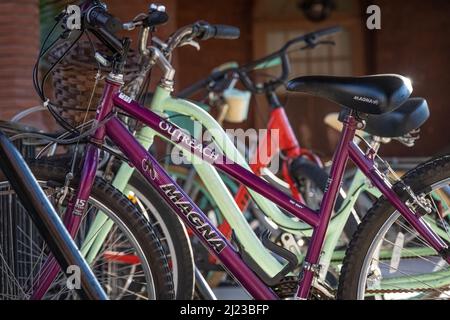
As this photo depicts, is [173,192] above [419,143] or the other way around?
the other way around

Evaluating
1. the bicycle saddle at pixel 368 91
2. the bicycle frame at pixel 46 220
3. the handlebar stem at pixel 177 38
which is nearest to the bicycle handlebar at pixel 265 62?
the handlebar stem at pixel 177 38

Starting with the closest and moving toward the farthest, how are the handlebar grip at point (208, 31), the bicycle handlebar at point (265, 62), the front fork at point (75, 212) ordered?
the front fork at point (75, 212), the handlebar grip at point (208, 31), the bicycle handlebar at point (265, 62)

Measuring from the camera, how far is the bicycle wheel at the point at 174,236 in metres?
2.90

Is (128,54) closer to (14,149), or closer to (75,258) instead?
(14,149)

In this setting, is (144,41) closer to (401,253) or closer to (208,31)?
(208,31)

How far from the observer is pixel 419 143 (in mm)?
7148

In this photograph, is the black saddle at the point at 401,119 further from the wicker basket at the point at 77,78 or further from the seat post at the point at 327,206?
the wicker basket at the point at 77,78

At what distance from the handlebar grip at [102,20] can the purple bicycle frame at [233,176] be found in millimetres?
158

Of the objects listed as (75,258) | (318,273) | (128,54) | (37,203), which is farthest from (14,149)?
(318,273)

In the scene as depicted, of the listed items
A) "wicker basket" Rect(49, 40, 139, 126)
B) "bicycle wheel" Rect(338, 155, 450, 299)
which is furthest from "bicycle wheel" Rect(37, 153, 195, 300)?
"bicycle wheel" Rect(338, 155, 450, 299)

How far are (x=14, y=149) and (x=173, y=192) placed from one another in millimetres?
506

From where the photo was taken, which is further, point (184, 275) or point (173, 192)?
point (184, 275)

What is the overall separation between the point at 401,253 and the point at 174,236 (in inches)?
30.8

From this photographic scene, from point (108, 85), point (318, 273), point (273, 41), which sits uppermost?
point (273, 41)
